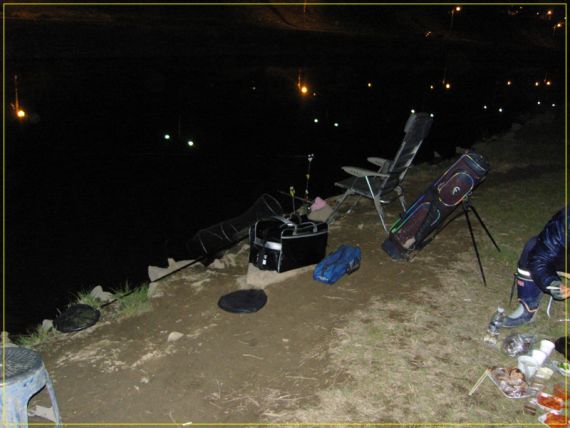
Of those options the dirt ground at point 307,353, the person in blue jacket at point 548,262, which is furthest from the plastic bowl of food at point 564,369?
the person in blue jacket at point 548,262

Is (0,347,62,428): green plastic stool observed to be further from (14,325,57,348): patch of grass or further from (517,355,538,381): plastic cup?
(517,355,538,381): plastic cup

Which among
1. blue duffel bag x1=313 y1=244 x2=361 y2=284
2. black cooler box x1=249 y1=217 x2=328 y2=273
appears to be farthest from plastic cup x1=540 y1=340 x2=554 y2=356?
black cooler box x1=249 y1=217 x2=328 y2=273

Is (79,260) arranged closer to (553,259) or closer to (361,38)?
(553,259)

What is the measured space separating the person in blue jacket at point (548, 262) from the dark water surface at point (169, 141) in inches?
143

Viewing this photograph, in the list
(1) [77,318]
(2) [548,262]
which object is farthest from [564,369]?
(1) [77,318]

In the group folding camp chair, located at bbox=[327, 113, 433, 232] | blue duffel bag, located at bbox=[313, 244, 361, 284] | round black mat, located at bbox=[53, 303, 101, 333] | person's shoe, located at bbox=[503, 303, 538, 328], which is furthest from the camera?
folding camp chair, located at bbox=[327, 113, 433, 232]

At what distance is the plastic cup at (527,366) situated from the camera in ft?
10.4

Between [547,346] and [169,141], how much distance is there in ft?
32.5

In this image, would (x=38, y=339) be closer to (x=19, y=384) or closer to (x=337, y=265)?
(x=19, y=384)

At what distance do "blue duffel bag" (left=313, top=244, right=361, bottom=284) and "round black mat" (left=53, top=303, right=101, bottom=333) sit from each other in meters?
2.09

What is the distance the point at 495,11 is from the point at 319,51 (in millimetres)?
28609

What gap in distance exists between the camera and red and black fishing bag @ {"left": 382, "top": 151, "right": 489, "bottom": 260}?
465 cm

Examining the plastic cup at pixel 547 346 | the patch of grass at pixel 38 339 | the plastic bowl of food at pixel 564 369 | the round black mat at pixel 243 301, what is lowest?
the patch of grass at pixel 38 339

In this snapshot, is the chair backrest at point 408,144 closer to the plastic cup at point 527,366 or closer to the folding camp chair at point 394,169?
the folding camp chair at point 394,169
